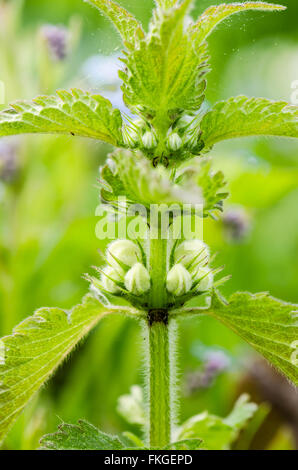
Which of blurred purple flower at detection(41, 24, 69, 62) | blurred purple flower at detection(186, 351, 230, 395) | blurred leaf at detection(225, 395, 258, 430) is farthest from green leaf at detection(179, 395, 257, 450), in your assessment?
blurred purple flower at detection(41, 24, 69, 62)

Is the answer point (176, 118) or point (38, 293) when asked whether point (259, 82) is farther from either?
point (176, 118)

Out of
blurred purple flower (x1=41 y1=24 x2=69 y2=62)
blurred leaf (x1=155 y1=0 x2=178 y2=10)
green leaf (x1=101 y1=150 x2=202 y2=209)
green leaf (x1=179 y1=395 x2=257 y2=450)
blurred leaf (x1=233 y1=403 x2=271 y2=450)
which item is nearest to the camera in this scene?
green leaf (x1=101 y1=150 x2=202 y2=209)

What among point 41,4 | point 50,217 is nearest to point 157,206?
point 50,217


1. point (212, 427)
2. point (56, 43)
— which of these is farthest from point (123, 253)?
point (56, 43)

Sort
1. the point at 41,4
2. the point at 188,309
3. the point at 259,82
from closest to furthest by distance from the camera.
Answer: the point at 188,309 → the point at 259,82 → the point at 41,4

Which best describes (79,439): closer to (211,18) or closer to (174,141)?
(174,141)

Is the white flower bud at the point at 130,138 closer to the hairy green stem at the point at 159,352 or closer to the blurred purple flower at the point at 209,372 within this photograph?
the hairy green stem at the point at 159,352

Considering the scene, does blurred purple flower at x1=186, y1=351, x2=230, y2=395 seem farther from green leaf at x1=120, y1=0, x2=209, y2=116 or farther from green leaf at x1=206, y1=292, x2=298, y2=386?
green leaf at x1=120, y1=0, x2=209, y2=116
